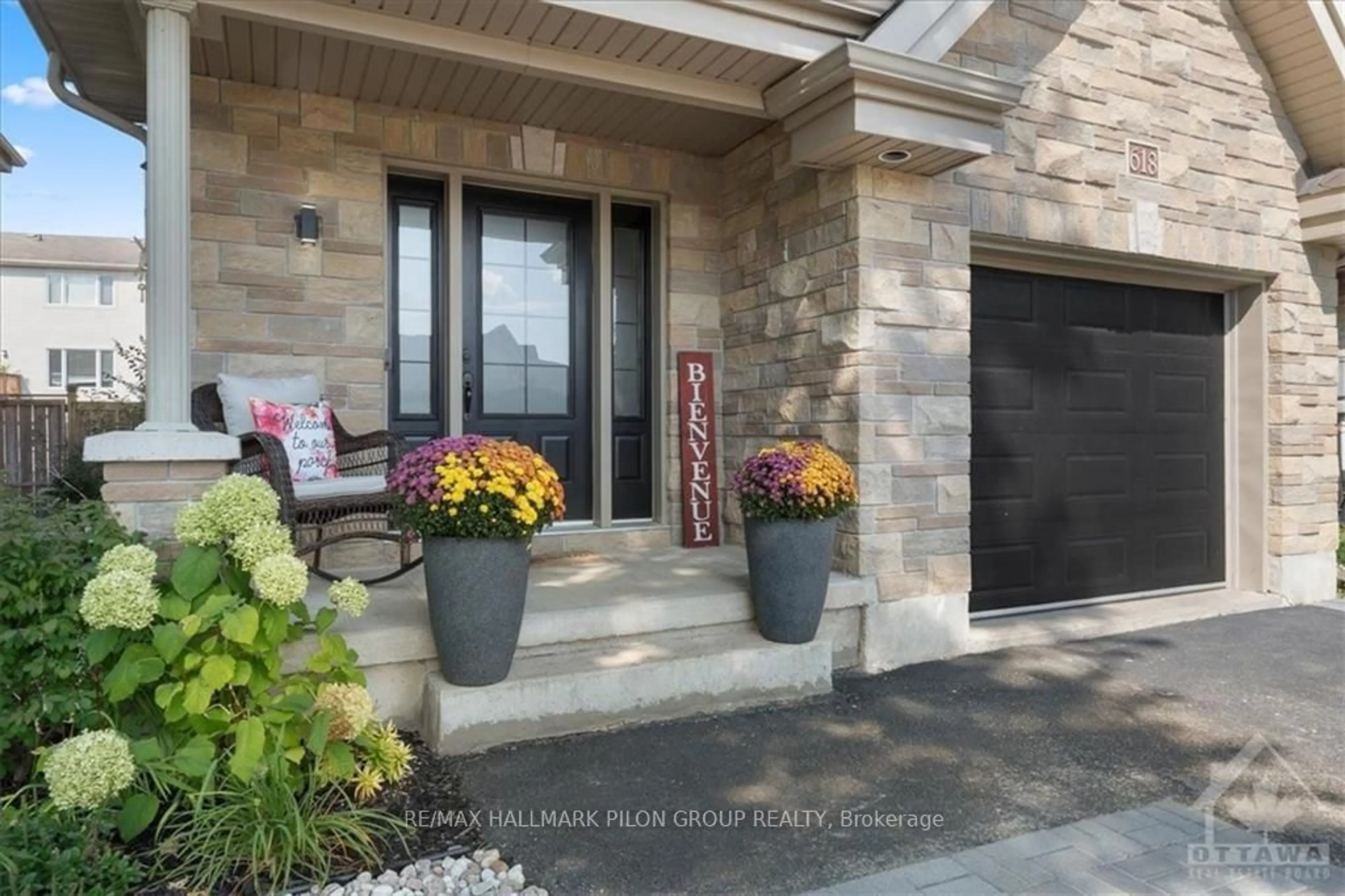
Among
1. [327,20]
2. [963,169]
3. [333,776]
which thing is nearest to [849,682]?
[333,776]

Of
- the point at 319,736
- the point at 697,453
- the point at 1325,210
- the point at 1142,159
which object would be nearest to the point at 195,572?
the point at 319,736

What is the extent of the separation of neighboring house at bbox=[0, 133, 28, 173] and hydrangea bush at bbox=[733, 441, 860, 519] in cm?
576

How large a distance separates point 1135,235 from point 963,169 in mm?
1253

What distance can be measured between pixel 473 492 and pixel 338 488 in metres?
0.98

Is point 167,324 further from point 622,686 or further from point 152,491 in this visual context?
point 622,686

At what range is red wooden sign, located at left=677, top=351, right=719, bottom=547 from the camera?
4625 mm

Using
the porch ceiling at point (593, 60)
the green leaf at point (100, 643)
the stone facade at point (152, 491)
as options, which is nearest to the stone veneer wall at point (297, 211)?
the porch ceiling at point (593, 60)

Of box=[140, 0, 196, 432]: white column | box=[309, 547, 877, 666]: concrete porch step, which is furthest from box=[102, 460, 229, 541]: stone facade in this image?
box=[309, 547, 877, 666]: concrete porch step

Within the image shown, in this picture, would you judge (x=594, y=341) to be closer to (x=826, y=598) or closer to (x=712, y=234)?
(x=712, y=234)

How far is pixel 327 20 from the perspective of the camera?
3039mm

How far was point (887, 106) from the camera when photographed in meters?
3.39

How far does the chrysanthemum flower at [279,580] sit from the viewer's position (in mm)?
2100

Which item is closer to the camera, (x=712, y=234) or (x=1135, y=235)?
(x=1135, y=235)

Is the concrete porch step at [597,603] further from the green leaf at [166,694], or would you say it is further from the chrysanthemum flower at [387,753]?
the green leaf at [166,694]
